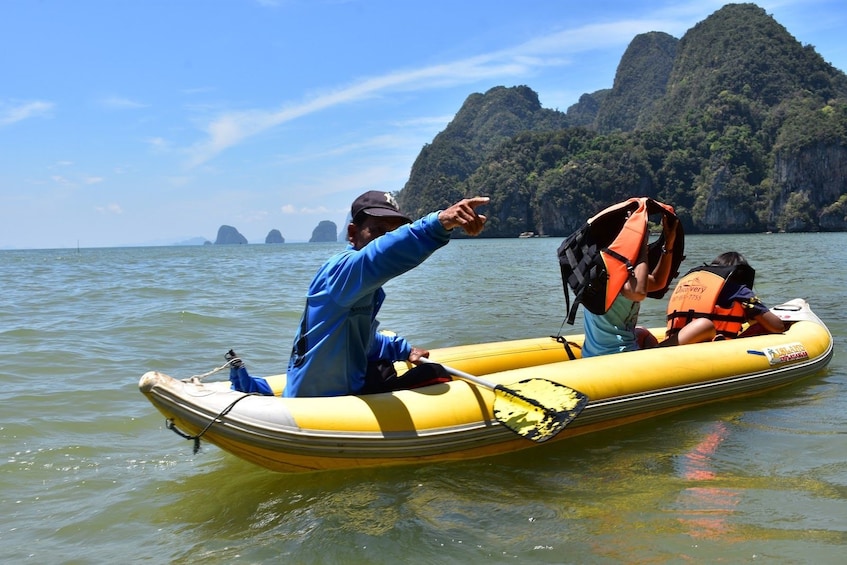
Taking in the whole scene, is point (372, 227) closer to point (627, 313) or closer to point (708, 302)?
point (627, 313)

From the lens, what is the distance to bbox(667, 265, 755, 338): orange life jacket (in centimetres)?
506

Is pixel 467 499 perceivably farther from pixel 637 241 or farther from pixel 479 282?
pixel 479 282

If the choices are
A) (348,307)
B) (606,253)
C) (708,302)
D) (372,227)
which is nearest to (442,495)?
(348,307)

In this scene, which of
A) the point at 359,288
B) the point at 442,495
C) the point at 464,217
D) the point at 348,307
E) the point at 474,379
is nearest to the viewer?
the point at 464,217

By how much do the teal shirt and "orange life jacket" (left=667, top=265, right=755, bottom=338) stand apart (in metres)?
0.82

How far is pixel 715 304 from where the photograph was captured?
515cm

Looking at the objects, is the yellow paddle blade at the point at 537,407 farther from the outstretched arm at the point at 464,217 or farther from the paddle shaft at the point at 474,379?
the outstretched arm at the point at 464,217

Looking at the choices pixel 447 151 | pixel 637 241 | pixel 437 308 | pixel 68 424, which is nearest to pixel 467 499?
pixel 637 241

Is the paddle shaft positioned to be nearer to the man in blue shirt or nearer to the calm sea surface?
the man in blue shirt

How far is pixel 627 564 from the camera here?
2361mm

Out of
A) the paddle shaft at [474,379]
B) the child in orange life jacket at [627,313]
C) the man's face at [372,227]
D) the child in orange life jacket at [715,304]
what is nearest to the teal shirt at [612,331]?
the child in orange life jacket at [627,313]

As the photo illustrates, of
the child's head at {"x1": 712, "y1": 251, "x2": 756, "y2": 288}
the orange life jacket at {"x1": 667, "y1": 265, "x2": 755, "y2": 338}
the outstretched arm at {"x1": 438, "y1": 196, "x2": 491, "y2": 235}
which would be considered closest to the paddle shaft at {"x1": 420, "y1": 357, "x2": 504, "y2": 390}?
the outstretched arm at {"x1": 438, "y1": 196, "x2": 491, "y2": 235}

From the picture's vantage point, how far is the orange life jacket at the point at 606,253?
413 centimetres

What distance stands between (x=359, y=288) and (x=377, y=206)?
431mm
